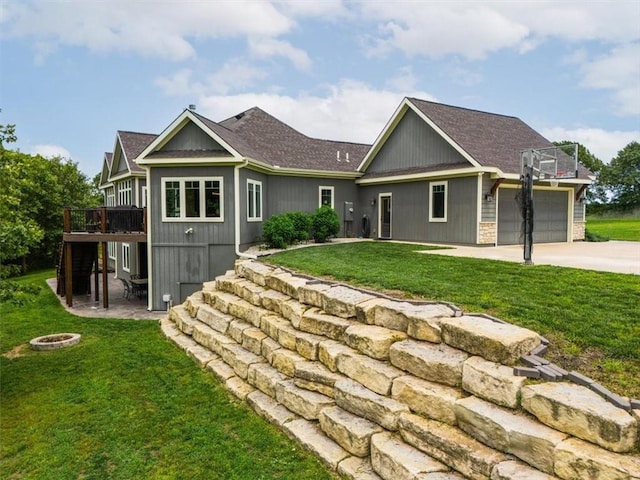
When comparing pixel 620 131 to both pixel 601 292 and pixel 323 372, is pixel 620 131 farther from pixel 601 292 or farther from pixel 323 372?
pixel 323 372

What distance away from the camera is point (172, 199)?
43.2 feet

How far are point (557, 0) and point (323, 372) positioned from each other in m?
9.53

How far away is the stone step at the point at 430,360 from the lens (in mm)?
4102

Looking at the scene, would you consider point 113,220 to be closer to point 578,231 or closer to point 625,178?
point 578,231

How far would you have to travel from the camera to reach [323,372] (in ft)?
17.3

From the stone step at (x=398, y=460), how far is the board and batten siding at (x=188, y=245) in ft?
31.5

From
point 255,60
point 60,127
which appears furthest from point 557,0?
point 60,127

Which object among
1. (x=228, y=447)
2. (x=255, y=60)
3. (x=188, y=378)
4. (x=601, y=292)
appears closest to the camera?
(x=228, y=447)

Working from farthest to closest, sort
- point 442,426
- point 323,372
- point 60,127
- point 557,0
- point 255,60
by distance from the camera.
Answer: point 60,127 < point 255,60 < point 557,0 < point 323,372 < point 442,426

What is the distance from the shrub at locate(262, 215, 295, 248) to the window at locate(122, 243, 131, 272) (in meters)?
7.41

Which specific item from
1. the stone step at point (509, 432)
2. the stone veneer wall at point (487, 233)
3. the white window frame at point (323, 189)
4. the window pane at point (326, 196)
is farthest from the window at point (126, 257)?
the stone step at point (509, 432)

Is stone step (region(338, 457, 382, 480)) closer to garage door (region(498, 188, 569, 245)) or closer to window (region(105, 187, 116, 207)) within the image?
garage door (region(498, 188, 569, 245))

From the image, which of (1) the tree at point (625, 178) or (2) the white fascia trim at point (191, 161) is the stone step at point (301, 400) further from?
(1) the tree at point (625, 178)

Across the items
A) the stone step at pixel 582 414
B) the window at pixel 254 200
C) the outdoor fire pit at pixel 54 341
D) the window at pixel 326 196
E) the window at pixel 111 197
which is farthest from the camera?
the window at pixel 111 197
